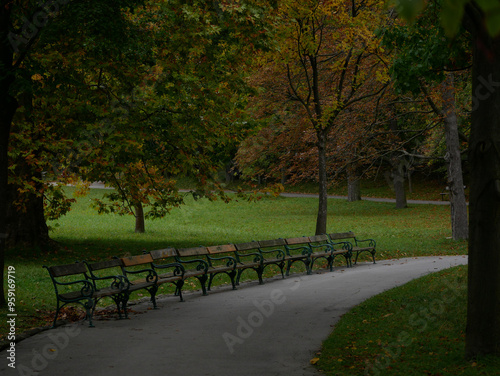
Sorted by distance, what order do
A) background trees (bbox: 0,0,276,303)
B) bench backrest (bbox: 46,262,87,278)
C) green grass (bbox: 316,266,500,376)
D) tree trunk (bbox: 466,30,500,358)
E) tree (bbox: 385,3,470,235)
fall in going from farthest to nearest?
background trees (bbox: 0,0,276,303) → tree (bbox: 385,3,470,235) → bench backrest (bbox: 46,262,87,278) → green grass (bbox: 316,266,500,376) → tree trunk (bbox: 466,30,500,358)

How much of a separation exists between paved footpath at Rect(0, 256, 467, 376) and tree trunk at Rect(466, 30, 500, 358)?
169 centimetres

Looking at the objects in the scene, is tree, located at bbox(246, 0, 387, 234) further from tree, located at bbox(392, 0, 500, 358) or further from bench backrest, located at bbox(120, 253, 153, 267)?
tree, located at bbox(392, 0, 500, 358)

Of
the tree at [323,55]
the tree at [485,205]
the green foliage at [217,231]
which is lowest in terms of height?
the green foliage at [217,231]

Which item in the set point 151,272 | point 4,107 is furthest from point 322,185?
point 4,107

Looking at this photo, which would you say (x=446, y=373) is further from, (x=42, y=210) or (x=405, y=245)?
(x=405, y=245)

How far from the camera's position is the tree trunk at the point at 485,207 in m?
5.49

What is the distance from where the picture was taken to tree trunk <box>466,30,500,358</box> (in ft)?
18.0

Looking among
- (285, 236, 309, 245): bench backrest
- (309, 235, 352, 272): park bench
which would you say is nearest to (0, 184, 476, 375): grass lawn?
(285, 236, 309, 245): bench backrest

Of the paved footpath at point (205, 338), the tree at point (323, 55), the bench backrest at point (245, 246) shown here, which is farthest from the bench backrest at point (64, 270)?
the tree at point (323, 55)

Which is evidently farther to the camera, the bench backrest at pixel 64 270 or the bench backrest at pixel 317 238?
the bench backrest at pixel 317 238

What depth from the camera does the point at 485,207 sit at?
217 inches

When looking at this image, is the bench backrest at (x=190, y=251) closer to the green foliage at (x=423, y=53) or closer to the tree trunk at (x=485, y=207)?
the green foliage at (x=423, y=53)

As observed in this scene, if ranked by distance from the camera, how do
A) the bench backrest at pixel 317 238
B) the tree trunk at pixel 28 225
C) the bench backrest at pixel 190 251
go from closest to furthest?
the bench backrest at pixel 190 251 → the bench backrest at pixel 317 238 → the tree trunk at pixel 28 225

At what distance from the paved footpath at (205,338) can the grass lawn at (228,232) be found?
59 centimetres
